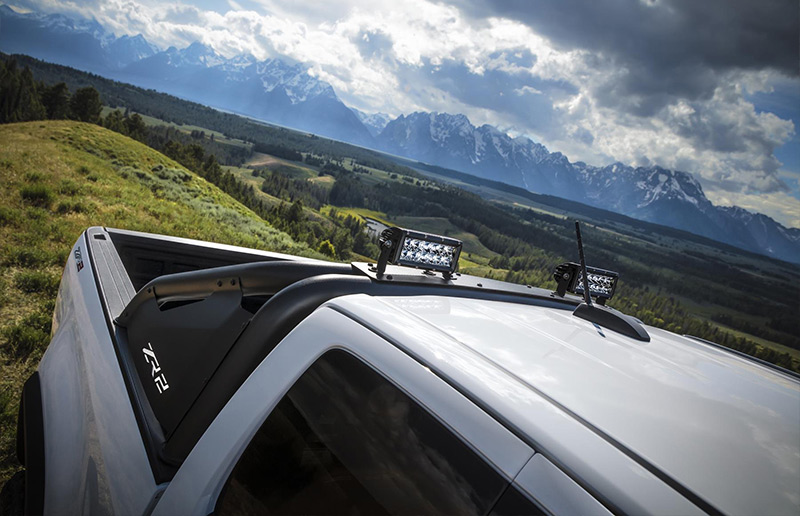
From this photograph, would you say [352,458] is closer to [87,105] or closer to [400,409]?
[400,409]

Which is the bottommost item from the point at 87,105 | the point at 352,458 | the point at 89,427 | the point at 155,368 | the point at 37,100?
the point at 37,100

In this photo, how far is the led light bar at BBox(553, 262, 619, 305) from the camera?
7.50ft

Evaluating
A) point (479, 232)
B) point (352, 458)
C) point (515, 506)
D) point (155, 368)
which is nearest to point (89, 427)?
point (155, 368)

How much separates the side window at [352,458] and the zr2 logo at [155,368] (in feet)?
2.42

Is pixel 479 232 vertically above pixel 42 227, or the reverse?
pixel 42 227

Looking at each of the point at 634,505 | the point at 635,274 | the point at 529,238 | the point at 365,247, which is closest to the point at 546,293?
the point at 634,505

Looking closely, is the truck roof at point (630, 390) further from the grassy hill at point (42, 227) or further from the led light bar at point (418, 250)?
the grassy hill at point (42, 227)

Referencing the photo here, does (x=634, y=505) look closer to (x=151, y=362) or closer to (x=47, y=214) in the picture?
(x=151, y=362)

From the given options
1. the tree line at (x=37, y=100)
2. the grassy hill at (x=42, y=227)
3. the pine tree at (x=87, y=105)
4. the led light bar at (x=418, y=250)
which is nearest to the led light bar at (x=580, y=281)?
the led light bar at (x=418, y=250)

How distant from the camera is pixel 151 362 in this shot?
189 centimetres

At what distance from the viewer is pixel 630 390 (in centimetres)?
106

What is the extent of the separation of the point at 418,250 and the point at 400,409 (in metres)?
0.90

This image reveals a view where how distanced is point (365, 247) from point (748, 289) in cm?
7273

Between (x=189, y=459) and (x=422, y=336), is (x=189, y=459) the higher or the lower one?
the lower one
